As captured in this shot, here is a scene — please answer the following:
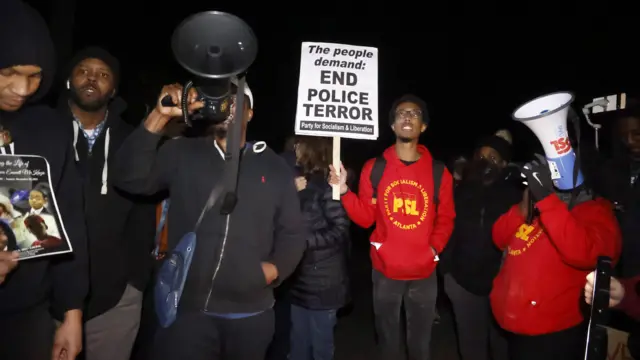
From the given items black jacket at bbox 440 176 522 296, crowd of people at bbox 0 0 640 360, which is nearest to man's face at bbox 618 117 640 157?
crowd of people at bbox 0 0 640 360

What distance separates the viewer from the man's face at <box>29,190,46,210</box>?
240cm

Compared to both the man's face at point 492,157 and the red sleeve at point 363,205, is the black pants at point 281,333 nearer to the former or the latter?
the red sleeve at point 363,205

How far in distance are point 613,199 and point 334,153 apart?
211 cm

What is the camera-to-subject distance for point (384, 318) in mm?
4680

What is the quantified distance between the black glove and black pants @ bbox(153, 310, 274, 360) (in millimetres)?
1884

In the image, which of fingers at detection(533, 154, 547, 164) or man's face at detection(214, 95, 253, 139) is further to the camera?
fingers at detection(533, 154, 547, 164)

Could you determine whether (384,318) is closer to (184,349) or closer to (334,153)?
(334,153)

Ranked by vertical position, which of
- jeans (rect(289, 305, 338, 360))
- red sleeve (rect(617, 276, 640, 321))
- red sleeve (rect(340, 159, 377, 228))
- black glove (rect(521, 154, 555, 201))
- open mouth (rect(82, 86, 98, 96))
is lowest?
jeans (rect(289, 305, 338, 360))

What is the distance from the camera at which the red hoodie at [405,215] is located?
451 cm

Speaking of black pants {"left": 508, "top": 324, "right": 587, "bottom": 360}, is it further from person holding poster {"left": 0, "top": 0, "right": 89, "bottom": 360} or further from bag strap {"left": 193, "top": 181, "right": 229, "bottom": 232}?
person holding poster {"left": 0, "top": 0, "right": 89, "bottom": 360}

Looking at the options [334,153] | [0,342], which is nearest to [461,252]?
[334,153]

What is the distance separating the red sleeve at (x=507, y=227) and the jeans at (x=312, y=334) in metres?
1.57

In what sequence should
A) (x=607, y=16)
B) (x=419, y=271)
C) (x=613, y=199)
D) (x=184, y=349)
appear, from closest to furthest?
(x=184, y=349) → (x=613, y=199) → (x=419, y=271) → (x=607, y=16)

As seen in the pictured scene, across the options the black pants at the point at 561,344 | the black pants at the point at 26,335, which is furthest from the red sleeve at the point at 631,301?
the black pants at the point at 26,335
